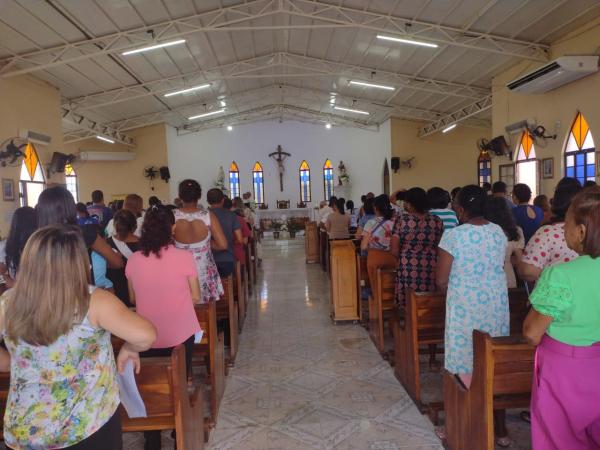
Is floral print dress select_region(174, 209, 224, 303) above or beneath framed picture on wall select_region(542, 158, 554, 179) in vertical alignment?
beneath

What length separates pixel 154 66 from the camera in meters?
9.77

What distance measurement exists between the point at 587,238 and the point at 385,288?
2762mm

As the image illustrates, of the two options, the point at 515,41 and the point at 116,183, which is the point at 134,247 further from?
the point at 116,183

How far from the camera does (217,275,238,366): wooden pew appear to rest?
419cm

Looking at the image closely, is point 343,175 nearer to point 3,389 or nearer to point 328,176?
point 328,176

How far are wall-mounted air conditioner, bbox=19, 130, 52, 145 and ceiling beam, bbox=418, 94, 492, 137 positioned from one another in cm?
939

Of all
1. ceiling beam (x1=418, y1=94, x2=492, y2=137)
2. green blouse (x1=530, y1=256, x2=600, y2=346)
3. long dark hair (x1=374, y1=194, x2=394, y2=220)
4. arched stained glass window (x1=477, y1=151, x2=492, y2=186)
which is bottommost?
green blouse (x1=530, y1=256, x2=600, y2=346)

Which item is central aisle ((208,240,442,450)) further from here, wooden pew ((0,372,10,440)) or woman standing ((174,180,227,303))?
wooden pew ((0,372,10,440))

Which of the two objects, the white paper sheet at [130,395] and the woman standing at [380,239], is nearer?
the white paper sheet at [130,395]

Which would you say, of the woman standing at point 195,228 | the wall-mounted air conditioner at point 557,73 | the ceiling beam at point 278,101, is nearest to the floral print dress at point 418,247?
the woman standing at point 195,228

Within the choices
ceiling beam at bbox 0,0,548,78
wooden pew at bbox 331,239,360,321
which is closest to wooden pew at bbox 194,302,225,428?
wooden pew at bbox 331,239,360,321

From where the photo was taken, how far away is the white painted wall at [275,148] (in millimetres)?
17578

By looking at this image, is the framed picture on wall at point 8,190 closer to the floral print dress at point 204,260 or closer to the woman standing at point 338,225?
the woman standing at point 338,225

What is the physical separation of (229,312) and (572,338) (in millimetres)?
3086
